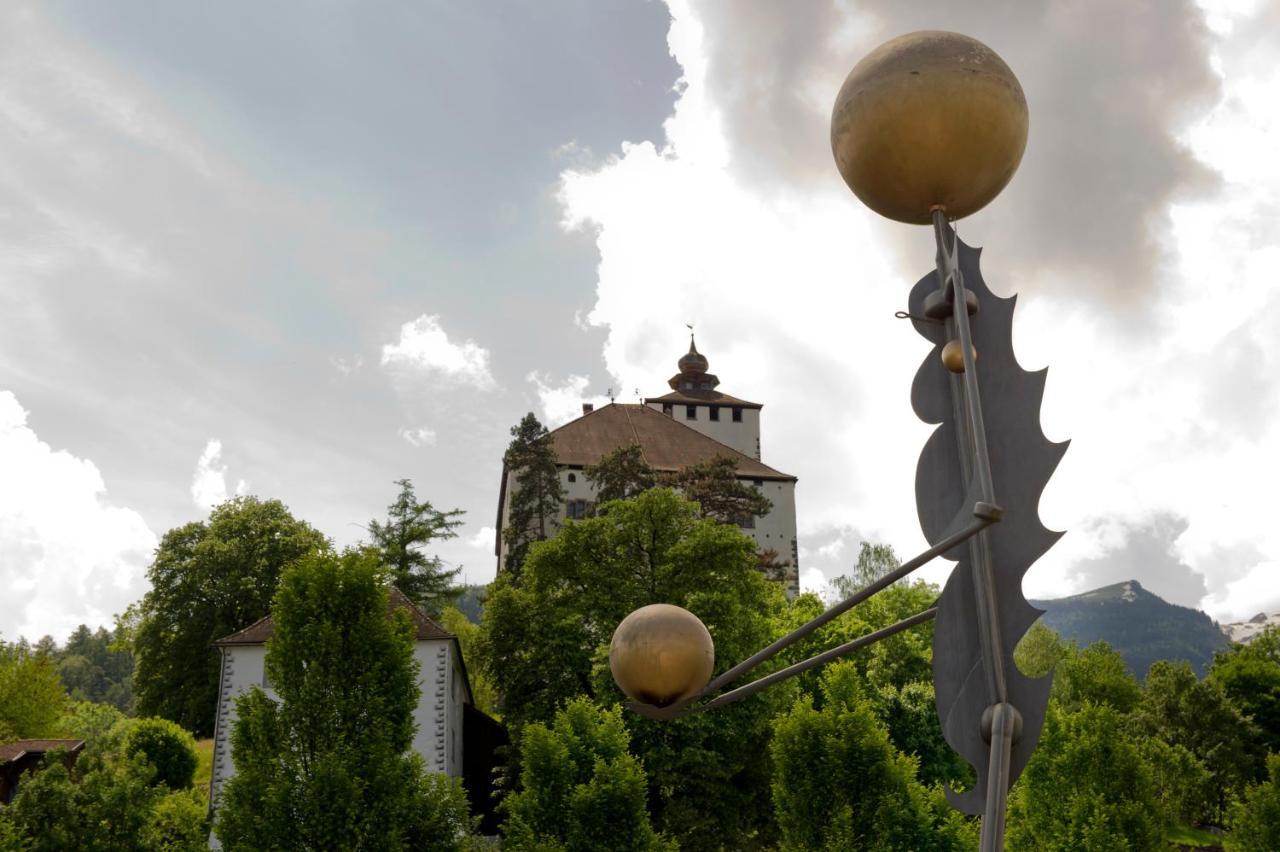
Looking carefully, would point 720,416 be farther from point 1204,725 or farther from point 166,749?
point 166,749

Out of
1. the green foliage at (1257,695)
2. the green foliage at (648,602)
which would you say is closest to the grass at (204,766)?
the green foliage at (648,602)

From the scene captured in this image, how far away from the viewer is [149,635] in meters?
41.7

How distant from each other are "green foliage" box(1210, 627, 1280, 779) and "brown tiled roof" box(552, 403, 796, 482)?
91.1 ft

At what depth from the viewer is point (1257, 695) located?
4203cm

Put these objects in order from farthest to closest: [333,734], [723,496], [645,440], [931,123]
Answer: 1. [645,440]
2. [723,496]
3. [333,734]
4. [931,123]

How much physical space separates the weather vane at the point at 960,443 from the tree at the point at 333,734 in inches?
599

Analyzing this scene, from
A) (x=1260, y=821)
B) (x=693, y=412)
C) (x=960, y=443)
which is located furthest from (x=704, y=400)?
(x=960, y=443)

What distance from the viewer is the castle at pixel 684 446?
5997 cm

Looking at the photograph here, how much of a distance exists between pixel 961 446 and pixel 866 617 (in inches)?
1321

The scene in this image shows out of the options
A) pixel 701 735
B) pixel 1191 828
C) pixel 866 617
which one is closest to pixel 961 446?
pixel 701 735

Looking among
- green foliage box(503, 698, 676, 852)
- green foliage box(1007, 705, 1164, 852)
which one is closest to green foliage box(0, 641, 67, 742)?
green foliage box(503, 698, 676, 852)

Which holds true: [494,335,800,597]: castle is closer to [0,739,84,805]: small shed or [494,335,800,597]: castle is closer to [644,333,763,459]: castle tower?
[644,333,763,459]: castle tower

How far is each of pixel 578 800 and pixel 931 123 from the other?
17490mm

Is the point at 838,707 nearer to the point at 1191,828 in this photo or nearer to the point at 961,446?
the point at 961,446
